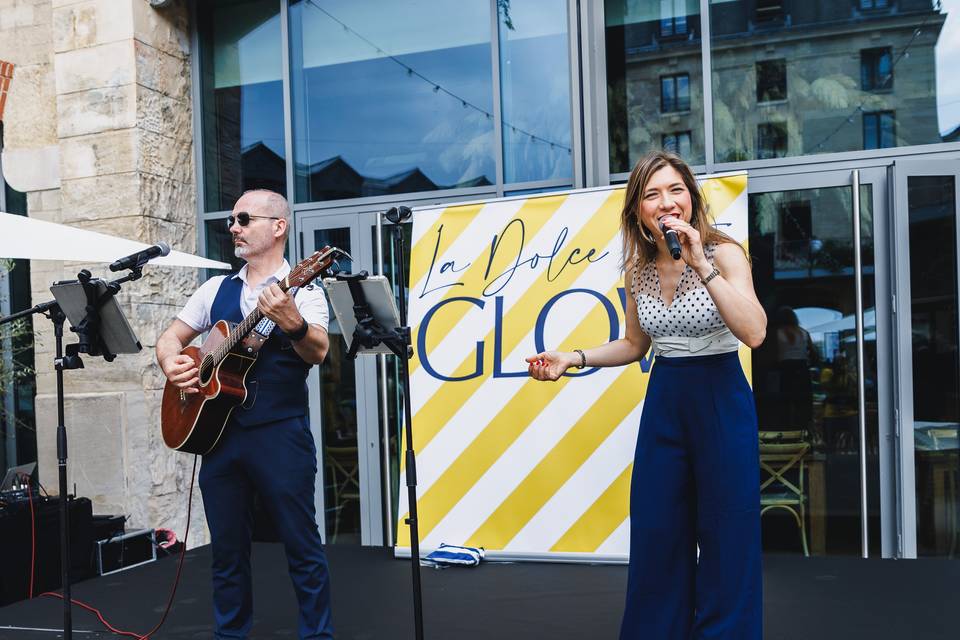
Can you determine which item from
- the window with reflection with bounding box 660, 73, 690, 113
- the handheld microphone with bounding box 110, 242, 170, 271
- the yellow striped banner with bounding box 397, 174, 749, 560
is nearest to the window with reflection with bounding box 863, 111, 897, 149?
the window with reflection with bounding box 660, 73, 690, 113

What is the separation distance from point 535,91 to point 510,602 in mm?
3304

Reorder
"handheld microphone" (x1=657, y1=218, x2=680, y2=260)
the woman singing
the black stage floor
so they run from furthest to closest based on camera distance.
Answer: the black stage floor
the woman singing
"handheld microphone" (x1=657, y1=218, x2=680, y2=260)

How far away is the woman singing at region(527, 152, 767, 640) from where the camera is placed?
92.2 inches

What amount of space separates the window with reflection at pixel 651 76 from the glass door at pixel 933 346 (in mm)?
1281

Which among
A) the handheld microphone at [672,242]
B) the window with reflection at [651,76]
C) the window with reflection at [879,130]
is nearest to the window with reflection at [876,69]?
the window with reflection at [879,130]

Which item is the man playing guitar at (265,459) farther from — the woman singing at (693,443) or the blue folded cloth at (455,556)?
the blue folded cloth at (455,556)

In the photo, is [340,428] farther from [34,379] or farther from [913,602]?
[913,602]

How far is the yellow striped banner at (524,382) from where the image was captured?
431 cm

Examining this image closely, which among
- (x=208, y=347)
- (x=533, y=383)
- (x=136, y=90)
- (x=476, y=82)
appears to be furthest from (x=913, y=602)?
(x=136, y=90)

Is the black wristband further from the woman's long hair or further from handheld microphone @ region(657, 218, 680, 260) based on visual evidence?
handheld microphone @ region(657, 218, 680, 260)

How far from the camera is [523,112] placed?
18.0ft

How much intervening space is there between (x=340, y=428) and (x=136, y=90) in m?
2.73

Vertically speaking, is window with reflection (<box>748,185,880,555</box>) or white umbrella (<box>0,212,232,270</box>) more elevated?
white umbrella (<box>0,212,232,270</box>)

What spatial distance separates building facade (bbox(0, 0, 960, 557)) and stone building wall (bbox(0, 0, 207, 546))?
0.06 ft
